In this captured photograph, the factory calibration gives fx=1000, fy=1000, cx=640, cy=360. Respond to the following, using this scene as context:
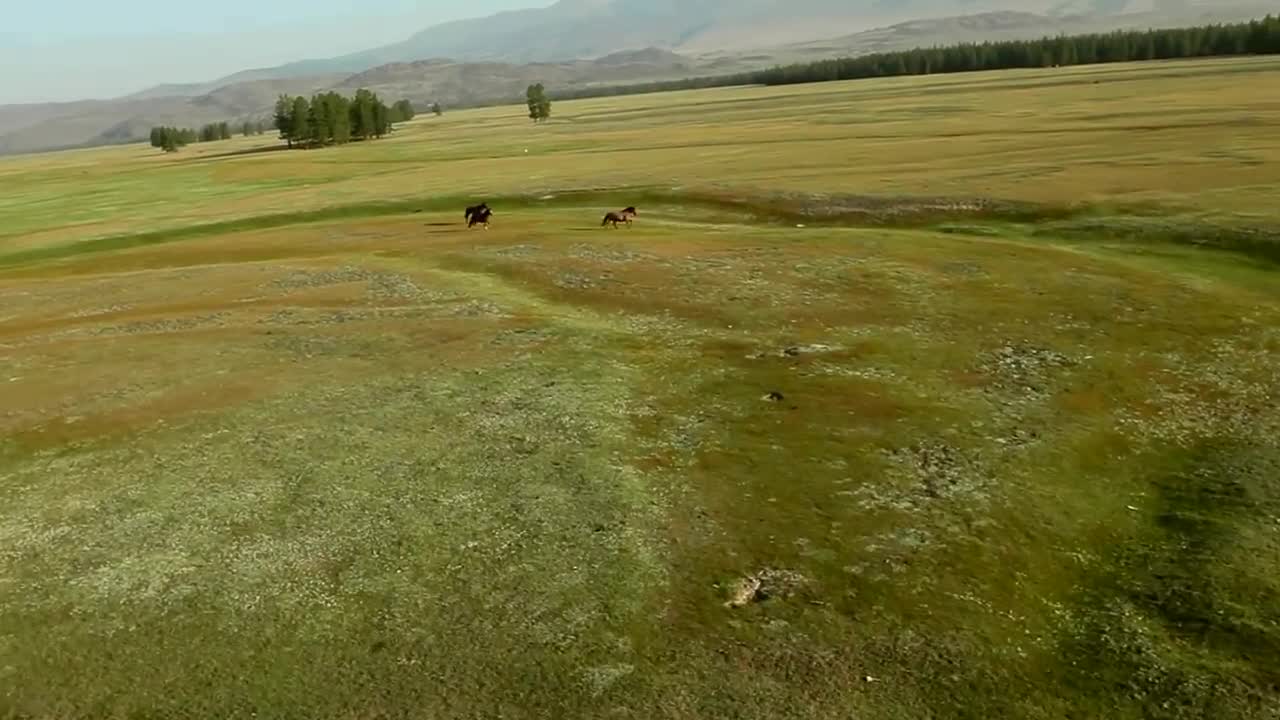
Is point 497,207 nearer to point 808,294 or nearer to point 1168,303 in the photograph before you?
point 808,294

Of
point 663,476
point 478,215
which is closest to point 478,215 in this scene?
point 478,215

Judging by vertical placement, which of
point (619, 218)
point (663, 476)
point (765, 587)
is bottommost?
point (765, 587)

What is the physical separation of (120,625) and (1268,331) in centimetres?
4137

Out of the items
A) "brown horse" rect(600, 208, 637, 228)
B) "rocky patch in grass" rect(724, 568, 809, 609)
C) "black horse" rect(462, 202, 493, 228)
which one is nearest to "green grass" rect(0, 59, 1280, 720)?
"rocky patch in grass" rect(724, 568, 809, 609)

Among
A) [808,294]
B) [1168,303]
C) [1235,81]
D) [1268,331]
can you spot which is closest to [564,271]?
[808,294]

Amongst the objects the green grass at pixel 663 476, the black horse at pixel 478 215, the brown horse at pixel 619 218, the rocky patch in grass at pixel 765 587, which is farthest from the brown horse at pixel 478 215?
the rocky patch in grass at pixel 765 587

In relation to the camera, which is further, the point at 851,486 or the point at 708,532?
the point at 851,486

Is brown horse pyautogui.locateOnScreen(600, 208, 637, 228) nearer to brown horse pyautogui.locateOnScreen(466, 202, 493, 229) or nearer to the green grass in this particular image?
the green grass

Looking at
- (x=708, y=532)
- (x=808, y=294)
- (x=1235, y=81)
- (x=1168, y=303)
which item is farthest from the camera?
(x=1235, y=81)

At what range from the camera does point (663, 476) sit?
28953 mm

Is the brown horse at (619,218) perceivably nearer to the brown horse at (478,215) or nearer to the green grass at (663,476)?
the green grass at (663,476)

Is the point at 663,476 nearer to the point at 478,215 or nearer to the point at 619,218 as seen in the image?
the point at 619,218

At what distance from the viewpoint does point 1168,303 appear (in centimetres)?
4422

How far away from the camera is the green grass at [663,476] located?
20141 millimetres
